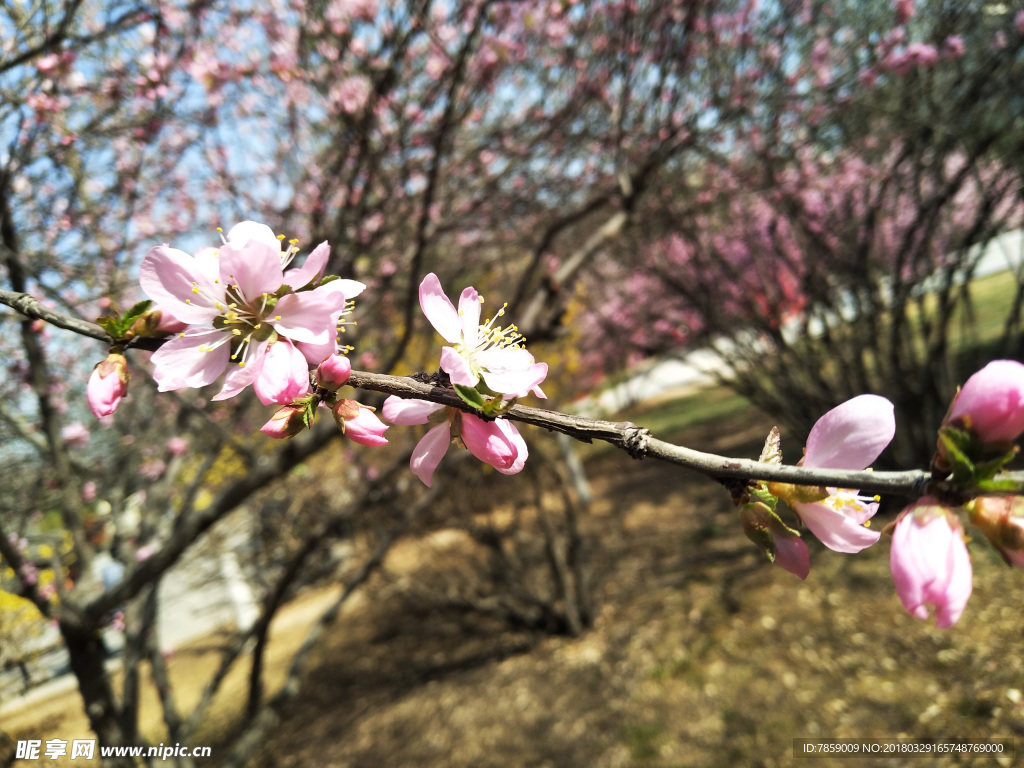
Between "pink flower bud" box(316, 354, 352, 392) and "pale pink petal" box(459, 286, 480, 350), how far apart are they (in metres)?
0.23

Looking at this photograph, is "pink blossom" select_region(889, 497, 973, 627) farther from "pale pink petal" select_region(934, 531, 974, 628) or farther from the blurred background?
the blurred background

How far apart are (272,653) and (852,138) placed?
8.13m

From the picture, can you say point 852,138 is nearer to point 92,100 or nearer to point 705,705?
point 705,705

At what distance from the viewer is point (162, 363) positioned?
0.81 m

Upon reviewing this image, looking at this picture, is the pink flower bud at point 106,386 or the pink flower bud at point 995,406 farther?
the pink flower bud at point 106,386

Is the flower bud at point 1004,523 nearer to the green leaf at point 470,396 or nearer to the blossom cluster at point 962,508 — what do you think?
the blossom cluster at point 962,508

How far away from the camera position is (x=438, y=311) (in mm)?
878

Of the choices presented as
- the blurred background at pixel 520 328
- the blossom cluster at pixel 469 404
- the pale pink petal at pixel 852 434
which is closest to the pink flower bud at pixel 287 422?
the blossom cluster at pixel 469 404

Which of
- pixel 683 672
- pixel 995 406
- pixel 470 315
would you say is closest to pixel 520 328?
pixel 470 315

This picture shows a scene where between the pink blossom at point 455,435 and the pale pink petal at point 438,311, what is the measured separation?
0.38 ft

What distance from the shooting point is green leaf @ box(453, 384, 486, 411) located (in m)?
0.70

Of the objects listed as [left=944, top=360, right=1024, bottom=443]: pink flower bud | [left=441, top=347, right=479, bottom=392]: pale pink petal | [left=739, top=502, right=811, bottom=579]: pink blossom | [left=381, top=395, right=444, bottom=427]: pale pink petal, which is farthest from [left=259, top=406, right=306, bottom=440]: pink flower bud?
[left=944, top=360, right=1024, bottom=443]: pink flower bud

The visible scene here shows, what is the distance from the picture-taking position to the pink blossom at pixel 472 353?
74cm

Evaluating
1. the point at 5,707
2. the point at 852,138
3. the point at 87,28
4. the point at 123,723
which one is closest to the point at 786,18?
the point at 852,138
